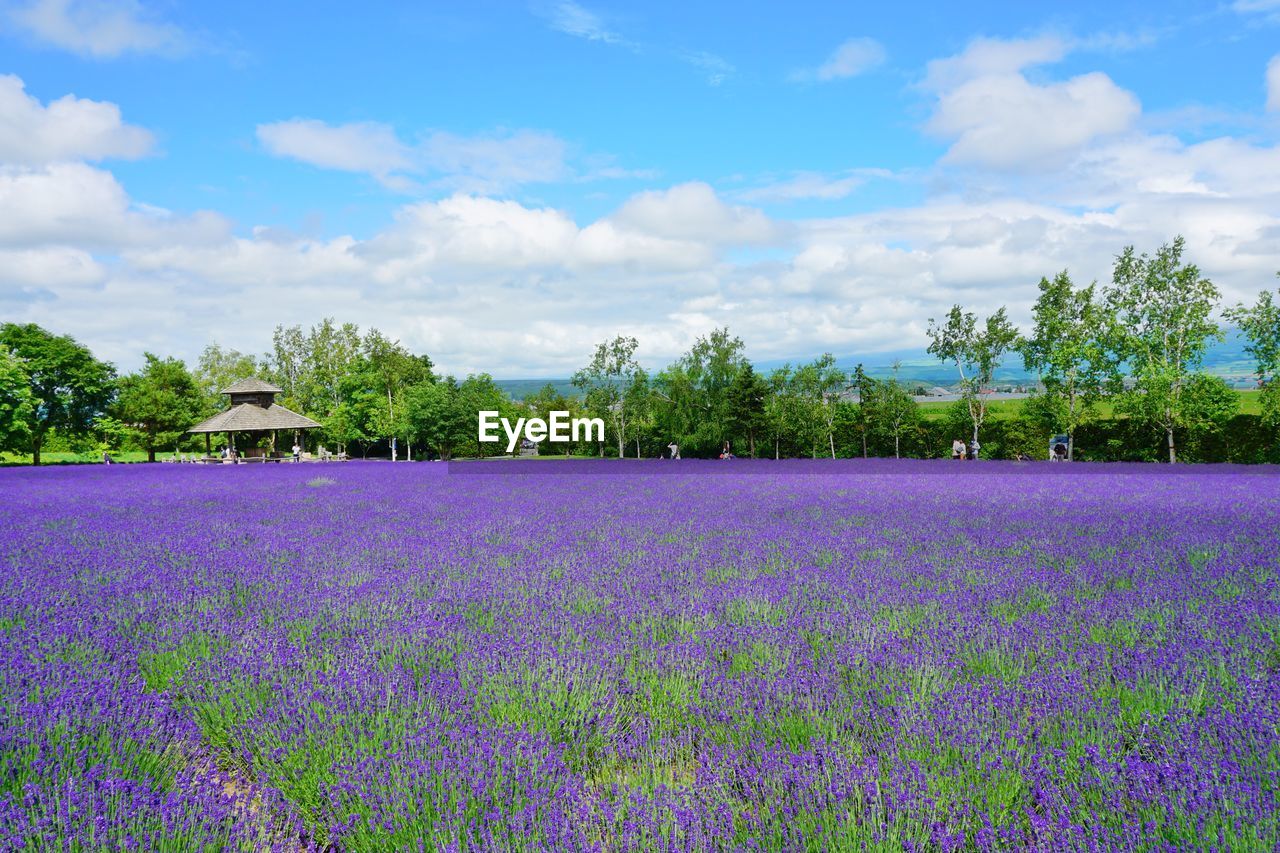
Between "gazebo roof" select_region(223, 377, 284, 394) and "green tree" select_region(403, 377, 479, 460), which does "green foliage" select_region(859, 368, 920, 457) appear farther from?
"gazebo roof" select_region(223, 377, 284, 394)

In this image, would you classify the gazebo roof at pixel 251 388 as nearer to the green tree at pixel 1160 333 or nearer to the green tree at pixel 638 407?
the green tree at pixel 638 407

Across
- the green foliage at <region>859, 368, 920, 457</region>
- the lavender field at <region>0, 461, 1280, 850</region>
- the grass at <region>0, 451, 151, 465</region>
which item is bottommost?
the lavender field at <region>0, 461, 1280, 850</region>

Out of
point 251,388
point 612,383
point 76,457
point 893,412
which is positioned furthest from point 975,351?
point 76,457

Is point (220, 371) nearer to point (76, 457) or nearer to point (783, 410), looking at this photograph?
point (76, 457)

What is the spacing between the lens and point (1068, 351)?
23.1 m

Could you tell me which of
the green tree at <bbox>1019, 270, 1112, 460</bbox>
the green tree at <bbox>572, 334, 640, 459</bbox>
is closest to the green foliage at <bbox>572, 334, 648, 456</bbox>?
the green tree at <bbox>572, 334, 640, 459</bbox>

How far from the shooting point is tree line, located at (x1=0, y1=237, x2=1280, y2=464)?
73.5 ft

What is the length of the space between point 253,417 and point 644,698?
3199 cm

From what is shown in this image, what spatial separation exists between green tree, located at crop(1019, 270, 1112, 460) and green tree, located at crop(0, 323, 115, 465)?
41609 mm

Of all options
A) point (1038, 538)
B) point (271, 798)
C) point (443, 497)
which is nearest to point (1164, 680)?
A: point (271, 798)

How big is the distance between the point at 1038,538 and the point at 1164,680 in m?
3.86

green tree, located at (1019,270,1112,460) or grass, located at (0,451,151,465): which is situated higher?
→ green tree, located at (1019,270,1112,460)

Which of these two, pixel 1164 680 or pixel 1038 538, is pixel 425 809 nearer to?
pixel 1164 680

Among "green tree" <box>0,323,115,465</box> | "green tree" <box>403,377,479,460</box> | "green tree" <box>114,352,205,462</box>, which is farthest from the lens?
"green tree" <box>403,377,479,460</box>
